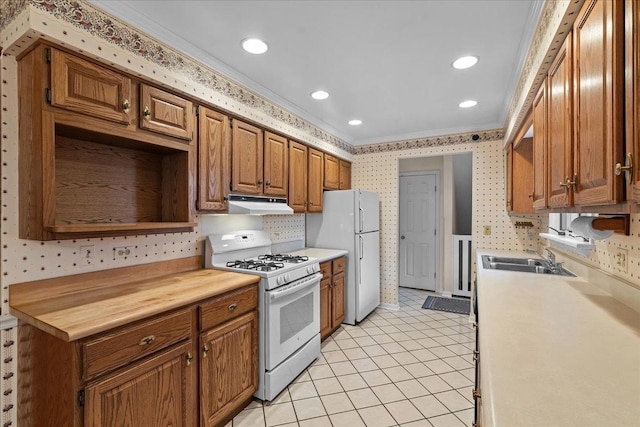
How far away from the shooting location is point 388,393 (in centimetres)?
222

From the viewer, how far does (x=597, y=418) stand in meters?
0.64

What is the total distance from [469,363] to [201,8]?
3.29 meters

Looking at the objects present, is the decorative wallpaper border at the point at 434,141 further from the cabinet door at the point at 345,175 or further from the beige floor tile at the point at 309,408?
the beige floor tile at the point at 309,408

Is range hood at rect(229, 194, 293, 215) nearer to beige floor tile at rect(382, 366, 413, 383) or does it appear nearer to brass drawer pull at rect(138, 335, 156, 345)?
brass drawer pull at rect(138, 335, 156, 345)

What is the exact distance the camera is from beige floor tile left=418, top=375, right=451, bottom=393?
89.1 inches

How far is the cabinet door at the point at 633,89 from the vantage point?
29.5 inches

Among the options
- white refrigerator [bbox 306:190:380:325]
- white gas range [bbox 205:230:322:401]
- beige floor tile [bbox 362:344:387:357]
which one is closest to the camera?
white gas range [bbox 205:230:322:401]

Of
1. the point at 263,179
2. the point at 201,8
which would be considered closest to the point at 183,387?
the point at 263,179

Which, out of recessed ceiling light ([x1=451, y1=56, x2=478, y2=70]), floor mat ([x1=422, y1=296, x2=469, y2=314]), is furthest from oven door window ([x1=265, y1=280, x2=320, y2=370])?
floor mat ([x1=422, y1=296, x2=469, y2=314])

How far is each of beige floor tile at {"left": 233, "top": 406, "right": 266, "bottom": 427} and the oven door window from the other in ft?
0.90

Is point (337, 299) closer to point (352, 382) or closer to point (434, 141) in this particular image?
point (352, 382)

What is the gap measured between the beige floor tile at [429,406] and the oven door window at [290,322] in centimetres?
95

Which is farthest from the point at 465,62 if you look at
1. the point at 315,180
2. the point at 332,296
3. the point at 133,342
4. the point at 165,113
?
the point at 133,342

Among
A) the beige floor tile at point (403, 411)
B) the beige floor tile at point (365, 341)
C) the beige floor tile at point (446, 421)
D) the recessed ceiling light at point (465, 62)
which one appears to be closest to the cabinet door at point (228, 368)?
the beige floor tile at point (403, 411)
